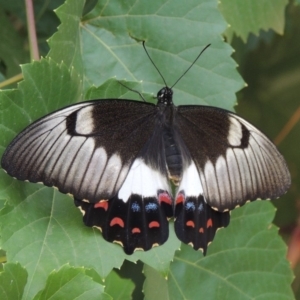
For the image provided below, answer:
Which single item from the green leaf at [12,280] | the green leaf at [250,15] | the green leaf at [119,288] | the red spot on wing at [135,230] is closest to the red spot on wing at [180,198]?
the red spot on wing at [135,230]

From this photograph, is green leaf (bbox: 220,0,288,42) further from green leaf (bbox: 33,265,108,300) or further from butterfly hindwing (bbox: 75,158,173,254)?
green leaf (bbox: 33,265,108,300)

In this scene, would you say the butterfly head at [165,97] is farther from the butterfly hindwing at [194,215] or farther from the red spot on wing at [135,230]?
the red spot on wing at [135,230]

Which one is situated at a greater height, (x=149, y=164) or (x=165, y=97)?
(x=165, y=97)

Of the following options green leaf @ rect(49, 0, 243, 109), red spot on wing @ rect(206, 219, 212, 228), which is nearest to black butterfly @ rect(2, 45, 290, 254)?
red spot on wing @ rect(206, 219, 212, 228)

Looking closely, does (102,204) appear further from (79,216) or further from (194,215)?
(194,215)

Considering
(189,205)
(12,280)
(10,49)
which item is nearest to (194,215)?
(189,205)
